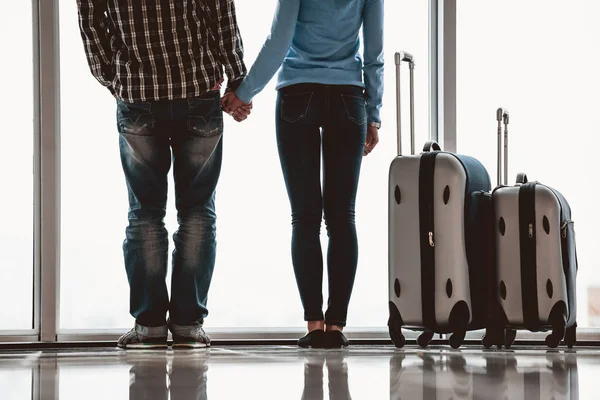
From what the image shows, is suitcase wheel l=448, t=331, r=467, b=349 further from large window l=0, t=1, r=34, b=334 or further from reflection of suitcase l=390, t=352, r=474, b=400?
large window l=0, t=1, r=34, b=334

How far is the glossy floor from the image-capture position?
1.28 metres

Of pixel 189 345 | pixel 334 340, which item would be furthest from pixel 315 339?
pixel 189 345

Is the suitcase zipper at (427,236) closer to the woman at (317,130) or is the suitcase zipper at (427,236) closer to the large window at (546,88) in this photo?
the woman at (317,130)

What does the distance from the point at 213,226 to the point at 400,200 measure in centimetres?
54

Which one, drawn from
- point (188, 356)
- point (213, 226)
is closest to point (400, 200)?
point (213, 226)

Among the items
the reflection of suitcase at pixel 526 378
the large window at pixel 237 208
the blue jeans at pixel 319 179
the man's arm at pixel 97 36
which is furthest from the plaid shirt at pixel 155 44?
the reflection of suitcase at pixel 526 378

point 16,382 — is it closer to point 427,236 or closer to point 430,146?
point 427,236

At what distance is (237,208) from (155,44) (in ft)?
2.58

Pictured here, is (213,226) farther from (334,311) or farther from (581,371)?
(581,371)

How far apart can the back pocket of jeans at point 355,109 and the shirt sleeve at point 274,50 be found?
0.23 metres

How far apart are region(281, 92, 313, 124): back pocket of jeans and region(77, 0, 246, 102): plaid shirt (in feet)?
0.70

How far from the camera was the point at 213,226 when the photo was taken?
2.45m

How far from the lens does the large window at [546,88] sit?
323 cm

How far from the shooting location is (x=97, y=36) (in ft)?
7.84
